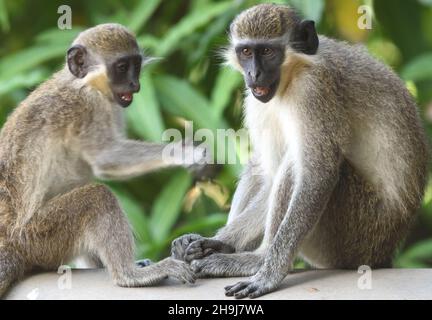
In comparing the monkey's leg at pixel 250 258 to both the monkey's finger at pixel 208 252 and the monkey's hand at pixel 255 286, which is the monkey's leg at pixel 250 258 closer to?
the monkey's finger at pixel 208 252

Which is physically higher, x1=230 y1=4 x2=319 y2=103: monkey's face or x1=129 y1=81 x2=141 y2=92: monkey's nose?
x1=230 y1=4 x2=319 y2=103: monkey's face

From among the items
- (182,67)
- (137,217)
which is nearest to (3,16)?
(182,67)

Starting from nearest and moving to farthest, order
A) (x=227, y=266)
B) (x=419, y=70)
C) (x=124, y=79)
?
(x=227, y=266)
(x=124, y=79)
(x=419, y=70)

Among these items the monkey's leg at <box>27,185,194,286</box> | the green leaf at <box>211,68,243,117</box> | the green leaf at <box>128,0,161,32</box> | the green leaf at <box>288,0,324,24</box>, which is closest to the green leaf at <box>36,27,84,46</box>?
the green leaf at <box>128,0,161,32</box>

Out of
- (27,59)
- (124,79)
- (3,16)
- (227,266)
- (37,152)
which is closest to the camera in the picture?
(37,152)

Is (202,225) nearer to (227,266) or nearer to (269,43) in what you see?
(227,266)

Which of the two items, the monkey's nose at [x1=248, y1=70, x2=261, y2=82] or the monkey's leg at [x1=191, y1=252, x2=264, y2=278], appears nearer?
the monkey's nose at [x1=248, y1=70, x2=261, y2=82]

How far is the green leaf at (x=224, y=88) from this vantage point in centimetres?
1167

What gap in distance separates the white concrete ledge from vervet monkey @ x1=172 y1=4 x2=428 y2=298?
18 cm

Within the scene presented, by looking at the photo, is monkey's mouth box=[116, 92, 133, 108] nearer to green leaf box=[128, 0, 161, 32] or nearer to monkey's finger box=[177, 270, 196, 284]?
monkey's finger box=[177, 270, 196, 284]

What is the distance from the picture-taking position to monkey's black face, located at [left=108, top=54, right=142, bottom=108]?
28.4 ft

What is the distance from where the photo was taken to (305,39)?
8203 millimetres

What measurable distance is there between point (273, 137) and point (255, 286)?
1.42m

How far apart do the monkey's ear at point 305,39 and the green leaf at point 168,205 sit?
384 cm
